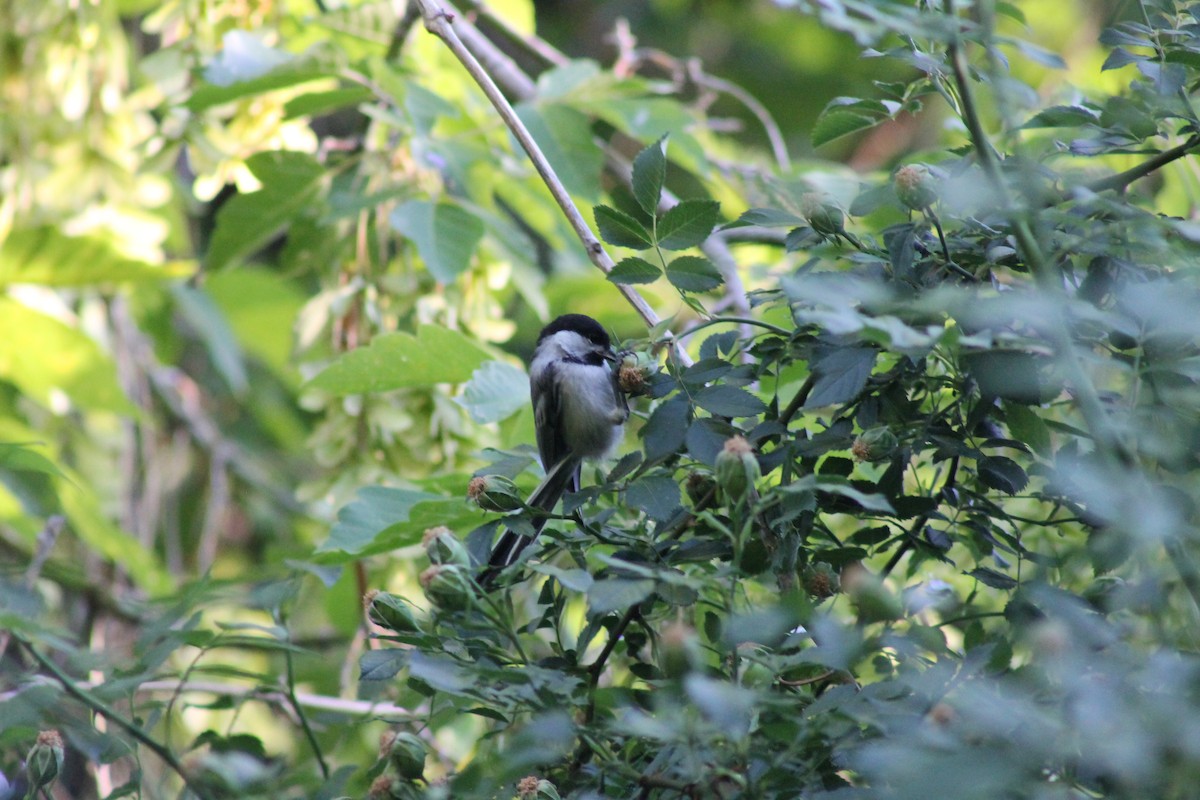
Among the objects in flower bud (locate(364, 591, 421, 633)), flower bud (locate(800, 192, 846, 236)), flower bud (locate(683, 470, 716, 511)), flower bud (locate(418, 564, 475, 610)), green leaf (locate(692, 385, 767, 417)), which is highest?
flower bud (locate(800, 192, 846, 236))

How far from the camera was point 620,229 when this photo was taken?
118 cm

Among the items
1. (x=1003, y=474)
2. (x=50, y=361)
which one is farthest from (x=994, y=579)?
(x=50, y=361)

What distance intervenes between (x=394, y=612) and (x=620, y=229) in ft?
1.58

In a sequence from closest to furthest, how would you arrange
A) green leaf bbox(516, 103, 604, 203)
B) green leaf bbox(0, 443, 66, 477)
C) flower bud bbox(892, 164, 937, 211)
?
flower bud bbox(892, 164, 937, 211) → green leaf bbox(0, 443, 66, 477) → green leaf bbox(516, 103, 604, 203)

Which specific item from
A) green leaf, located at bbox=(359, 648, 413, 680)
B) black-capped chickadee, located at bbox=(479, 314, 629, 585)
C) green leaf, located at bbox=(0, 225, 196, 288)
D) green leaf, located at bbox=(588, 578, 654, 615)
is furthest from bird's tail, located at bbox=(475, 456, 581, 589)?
green leaf, located at bbox=(0, 225, 196, 288)

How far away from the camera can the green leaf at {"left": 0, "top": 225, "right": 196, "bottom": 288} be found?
248cm

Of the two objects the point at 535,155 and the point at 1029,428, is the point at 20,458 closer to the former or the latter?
the point at 535,155

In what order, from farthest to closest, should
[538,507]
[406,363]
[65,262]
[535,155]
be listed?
[65,262] < [406,363] < [535,155] < [538,507]

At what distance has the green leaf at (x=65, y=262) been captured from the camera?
8.14ft

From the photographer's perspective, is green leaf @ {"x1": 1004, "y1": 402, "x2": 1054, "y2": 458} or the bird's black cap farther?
the bird's black cap

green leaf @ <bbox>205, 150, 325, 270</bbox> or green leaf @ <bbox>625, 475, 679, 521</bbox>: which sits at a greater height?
green leaf @ <bbox>625, 475, 679, 521</bbox>

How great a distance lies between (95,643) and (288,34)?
1735 mm

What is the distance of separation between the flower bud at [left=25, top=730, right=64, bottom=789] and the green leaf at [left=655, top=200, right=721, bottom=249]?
89 cm

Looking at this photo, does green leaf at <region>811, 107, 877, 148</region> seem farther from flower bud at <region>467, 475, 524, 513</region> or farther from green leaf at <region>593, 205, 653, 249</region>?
flower bud at <region>467, 475, 524, 513</region>
